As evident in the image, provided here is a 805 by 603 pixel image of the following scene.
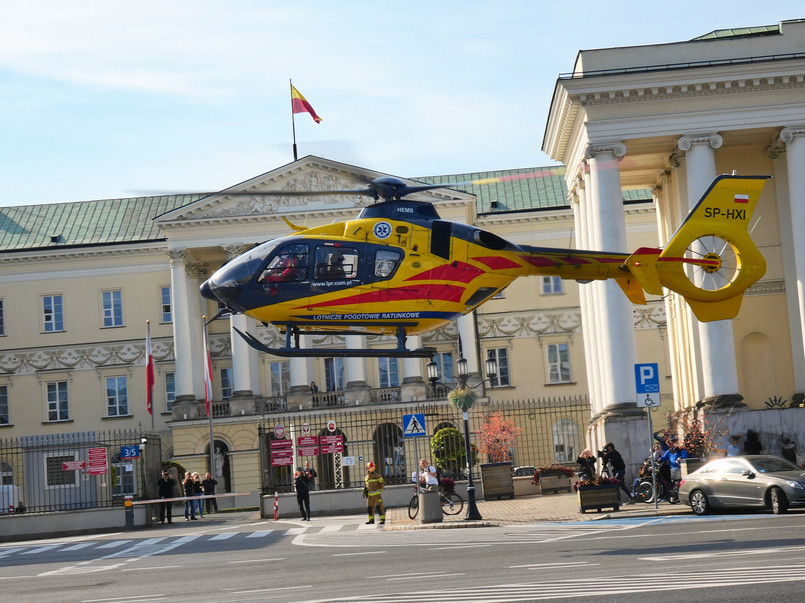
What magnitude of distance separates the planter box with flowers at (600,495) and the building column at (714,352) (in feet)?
27.3

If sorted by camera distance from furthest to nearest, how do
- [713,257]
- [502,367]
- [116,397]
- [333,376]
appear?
[116,397]
[502,367]
[333,376]
[713,257]

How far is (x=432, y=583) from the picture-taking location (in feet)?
52.2

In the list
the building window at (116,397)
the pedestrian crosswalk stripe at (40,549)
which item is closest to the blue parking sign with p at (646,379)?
the pedestrian crosswalk stripe at (40,549)

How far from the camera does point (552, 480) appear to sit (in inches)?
1738

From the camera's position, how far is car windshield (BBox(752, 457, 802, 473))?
1037 inches

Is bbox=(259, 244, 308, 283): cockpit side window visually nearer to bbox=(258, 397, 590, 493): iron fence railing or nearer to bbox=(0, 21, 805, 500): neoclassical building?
bbox=(0, 21, 805, 500): neoclassical building

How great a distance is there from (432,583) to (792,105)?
28106 millimetres

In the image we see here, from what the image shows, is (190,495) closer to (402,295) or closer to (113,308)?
(402,295)

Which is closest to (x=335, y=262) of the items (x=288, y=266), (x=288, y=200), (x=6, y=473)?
(x=288, y=266)

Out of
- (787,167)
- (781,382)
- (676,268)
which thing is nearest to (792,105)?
(787,167)

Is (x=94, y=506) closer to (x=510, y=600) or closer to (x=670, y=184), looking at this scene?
(x=670, y=184)

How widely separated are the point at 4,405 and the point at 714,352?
48.6 m

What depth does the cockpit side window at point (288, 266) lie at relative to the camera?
66.4 feet

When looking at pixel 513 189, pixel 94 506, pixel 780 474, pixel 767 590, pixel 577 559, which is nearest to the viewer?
pixel 767 590
